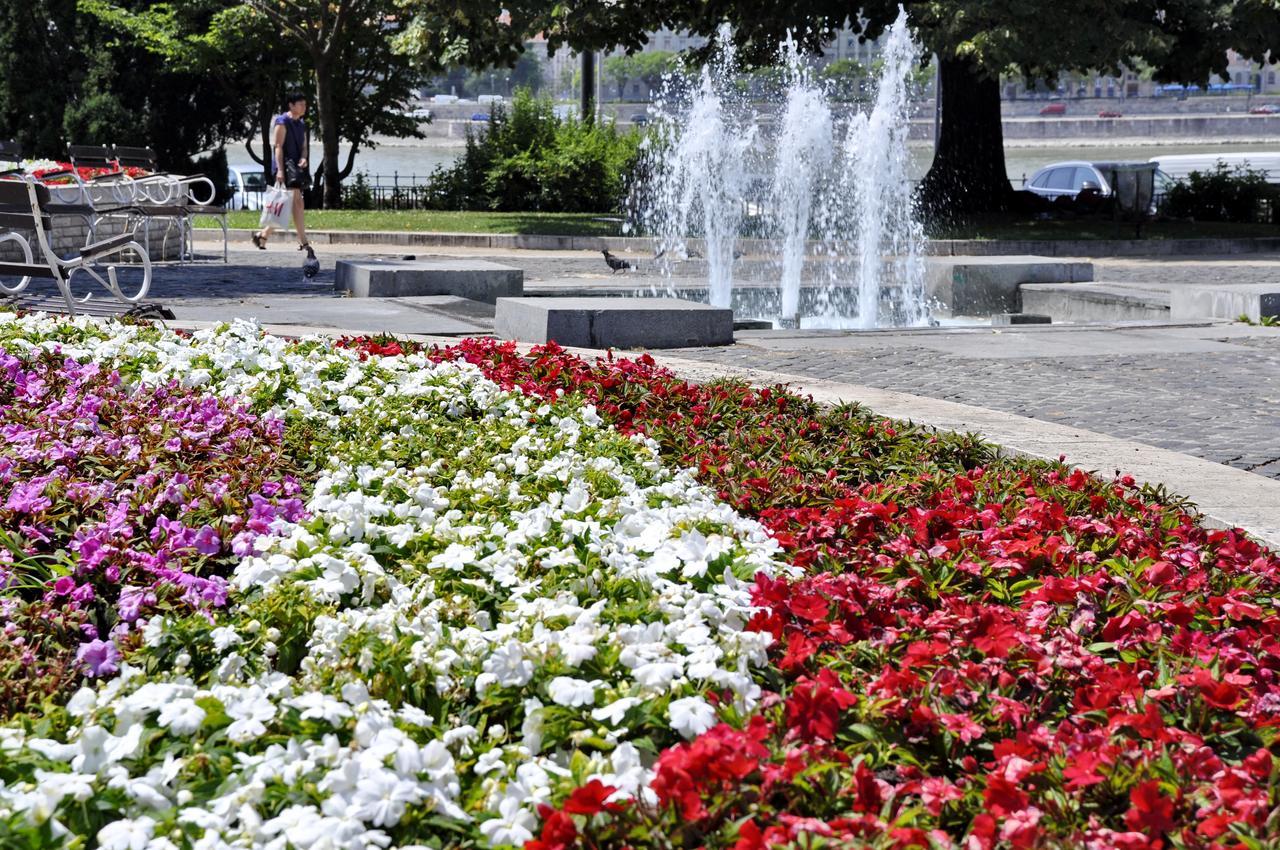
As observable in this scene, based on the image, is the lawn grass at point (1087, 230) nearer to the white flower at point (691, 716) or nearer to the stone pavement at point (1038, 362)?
the stone pavement at point (1038, 362)

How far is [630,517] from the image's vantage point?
152 inches

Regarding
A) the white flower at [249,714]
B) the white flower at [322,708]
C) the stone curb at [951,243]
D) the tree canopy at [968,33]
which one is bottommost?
the white flower at [249,714]

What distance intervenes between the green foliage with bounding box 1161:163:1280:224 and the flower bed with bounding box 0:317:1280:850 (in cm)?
2301

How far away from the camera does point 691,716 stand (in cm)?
254

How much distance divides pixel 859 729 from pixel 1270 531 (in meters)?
2.17

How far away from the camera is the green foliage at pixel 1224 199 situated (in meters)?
26.0

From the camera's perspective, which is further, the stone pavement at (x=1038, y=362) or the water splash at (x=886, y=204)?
the water splash at (x=886, y=204)

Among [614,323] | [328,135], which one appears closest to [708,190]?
[328,135]

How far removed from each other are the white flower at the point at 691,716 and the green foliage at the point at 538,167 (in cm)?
2569

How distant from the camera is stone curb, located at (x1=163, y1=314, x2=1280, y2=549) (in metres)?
4.63

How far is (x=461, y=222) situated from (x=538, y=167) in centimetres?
415

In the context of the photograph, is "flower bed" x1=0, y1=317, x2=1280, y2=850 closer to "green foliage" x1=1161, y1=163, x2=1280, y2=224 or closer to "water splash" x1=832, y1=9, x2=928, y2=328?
"water splash" x1=832, y1=9, x2=928, y2=328

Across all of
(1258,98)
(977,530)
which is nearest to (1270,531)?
(977,530)

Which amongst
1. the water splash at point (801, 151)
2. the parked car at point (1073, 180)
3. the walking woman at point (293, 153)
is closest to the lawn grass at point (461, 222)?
the water splash at point (801, 151)
